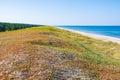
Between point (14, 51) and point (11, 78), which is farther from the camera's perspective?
point (14, 51)

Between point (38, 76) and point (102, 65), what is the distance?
7827 millimetres

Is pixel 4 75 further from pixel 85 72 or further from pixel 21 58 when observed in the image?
pixel 85 72

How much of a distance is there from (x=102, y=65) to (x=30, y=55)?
695 cm

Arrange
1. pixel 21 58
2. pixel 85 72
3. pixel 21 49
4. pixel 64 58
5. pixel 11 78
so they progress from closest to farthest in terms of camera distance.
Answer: pixel 11 78 → pixel 85 72 → pixel 21 58 → pixel 64 58 → pixel 21 49

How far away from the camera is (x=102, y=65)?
23141mm

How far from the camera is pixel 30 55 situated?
74.0 feet

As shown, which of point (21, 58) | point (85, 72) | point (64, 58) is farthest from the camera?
point (64, 58)

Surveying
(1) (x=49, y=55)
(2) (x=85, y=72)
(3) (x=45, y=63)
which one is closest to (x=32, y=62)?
(3) (x=45, y=63)

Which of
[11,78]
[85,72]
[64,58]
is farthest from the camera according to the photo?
[64,58]

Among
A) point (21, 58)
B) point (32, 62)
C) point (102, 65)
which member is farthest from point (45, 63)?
point (102, 65)

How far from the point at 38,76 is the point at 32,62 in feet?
9.89

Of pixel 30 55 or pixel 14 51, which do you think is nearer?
pixel 30 55

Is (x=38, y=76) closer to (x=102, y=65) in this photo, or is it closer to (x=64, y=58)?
(x=64, y=58)

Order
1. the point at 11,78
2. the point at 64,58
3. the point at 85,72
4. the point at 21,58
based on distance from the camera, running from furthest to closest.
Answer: the point at 64,58
the point at 21,58
the point at 85,72
the point at 11,78
